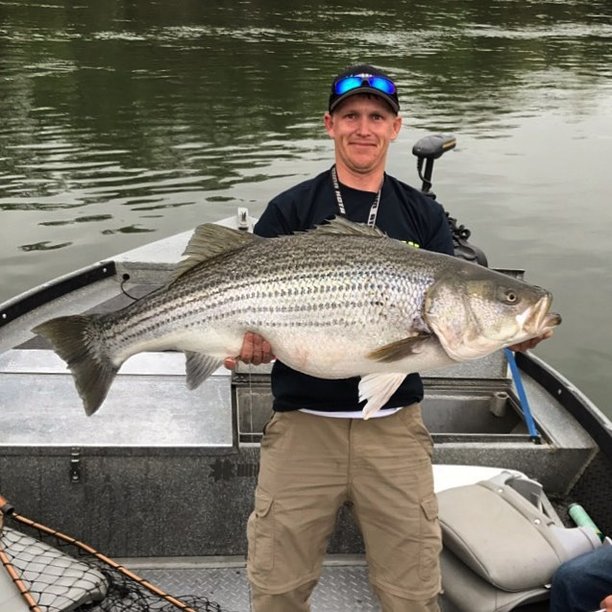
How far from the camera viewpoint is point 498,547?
3598 millimetres

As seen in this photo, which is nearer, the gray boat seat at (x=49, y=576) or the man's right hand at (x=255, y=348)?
the man's right hand at (x=255, y=348)

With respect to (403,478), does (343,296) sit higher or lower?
higher

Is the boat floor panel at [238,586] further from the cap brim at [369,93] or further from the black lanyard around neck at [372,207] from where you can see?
the cap brim at [369,93]

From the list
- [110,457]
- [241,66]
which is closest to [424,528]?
[110,457]

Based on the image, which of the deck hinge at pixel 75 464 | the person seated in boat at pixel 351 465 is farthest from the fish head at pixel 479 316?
the deck hinge at pixel 75 464

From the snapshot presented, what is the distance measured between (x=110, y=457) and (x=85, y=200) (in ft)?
37.2

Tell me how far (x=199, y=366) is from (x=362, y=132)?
125cm

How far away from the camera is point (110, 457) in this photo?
4055 mm

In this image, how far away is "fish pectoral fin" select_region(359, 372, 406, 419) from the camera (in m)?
2.94

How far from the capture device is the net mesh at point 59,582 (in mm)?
3016

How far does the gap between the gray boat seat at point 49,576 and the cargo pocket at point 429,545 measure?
1.45 m

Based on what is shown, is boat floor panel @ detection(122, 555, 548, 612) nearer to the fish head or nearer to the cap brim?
the fish head

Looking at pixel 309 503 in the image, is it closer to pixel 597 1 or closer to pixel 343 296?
pixel 343 296

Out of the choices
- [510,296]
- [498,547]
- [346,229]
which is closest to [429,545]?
[498,547]
